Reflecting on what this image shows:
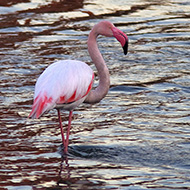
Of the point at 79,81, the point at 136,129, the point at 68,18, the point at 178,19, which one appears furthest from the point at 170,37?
the point at 79,81

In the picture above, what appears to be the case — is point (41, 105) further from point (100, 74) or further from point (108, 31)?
point (108, 31)

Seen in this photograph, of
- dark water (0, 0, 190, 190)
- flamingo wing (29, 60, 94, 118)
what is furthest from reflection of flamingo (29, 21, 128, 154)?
dark water (0, 0, 190, 190)

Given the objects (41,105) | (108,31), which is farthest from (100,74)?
(41,105)

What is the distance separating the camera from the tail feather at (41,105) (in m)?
5.68

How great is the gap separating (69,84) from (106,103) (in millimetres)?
2114

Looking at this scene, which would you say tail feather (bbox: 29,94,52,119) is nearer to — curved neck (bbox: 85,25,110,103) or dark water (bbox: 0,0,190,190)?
dark water (bbox: 0,0,190,190)

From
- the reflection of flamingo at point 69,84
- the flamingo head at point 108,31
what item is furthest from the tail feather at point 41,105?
the flamingo head at point 108,31

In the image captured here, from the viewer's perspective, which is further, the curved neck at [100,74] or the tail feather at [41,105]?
the curved neck at [100,74]

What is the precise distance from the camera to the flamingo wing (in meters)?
5.73

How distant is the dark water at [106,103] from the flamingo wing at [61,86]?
56cm

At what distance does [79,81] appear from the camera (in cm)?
599

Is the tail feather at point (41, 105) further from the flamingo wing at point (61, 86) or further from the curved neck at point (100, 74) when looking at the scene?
the curved neck at point (100, 74)

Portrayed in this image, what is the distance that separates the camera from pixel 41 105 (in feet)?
18.6

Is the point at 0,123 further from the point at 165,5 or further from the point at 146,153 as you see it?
the point at 165,5
